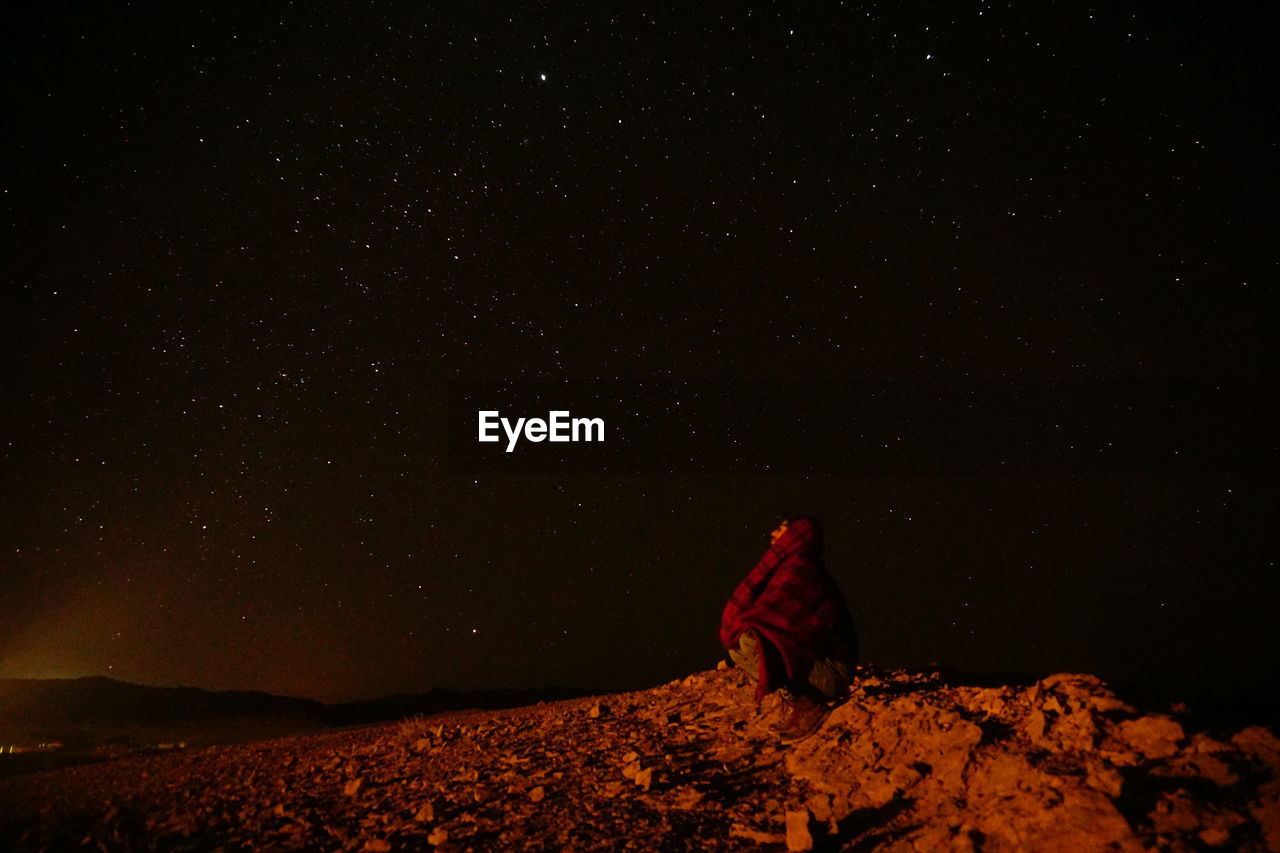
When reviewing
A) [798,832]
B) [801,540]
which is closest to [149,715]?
[801,540]

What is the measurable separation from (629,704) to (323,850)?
11.1 ft

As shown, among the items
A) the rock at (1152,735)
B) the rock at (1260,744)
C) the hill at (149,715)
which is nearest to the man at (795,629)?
the rock at (1152,735)

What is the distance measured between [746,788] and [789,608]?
1171 millimetres

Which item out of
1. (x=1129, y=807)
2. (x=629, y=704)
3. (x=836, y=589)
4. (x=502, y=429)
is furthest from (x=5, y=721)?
(x=1129, y=807)

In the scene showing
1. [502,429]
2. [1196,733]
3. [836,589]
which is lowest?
[1196,733]

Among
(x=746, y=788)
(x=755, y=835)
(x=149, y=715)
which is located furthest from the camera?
(x=149, y=715)

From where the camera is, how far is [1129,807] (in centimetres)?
307

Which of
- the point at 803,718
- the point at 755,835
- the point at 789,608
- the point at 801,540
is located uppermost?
the point at 801,540

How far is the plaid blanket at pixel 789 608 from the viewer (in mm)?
5000

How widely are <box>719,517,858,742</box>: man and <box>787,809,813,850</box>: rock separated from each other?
1316 millimetres

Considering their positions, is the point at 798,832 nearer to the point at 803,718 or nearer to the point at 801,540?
the point at 803,718

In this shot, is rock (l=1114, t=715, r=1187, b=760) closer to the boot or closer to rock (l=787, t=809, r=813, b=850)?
rock (l=787, t=809, r=813, b=850)

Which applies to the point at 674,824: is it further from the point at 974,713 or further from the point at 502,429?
the point at 502,429

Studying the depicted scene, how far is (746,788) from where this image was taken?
4.41m
